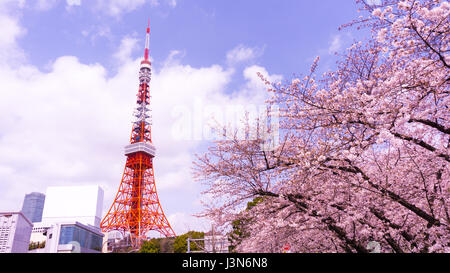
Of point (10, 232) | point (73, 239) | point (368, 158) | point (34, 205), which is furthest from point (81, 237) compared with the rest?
point (34, 205)

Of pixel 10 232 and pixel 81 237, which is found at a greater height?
pixel 81 237

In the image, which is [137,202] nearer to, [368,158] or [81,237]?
[81,237]

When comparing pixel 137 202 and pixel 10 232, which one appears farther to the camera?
pixel 137 202

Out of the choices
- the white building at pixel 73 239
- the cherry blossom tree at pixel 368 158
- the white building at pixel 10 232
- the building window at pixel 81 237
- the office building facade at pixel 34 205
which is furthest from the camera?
the office building facade at pixel 34 205

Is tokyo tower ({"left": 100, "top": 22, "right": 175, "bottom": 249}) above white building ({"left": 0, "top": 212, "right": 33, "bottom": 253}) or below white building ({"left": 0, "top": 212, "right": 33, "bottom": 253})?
above

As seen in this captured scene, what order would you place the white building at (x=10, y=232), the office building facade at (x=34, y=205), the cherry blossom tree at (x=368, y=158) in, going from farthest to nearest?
the office building facade at (x=34, y=205), the white building at (x=10, y=232), the cherry blossom tree at (x=368, y=158)

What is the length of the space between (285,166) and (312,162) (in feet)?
2.88

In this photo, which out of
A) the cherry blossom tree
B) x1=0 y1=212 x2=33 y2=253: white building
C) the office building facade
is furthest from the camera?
the office building facade

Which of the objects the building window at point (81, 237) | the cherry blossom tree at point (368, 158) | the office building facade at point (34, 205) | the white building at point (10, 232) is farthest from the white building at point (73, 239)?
the office building facade at point (34, 205)

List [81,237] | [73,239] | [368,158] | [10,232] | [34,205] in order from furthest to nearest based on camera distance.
Answer: [34,205]
[81,237]
[73,239]
[10,232]
[368,158]

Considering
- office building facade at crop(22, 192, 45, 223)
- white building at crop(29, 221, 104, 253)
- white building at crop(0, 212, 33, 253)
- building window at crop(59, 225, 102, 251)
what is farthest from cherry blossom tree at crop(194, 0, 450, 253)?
office building facade at crop(22, 192, 45, 223)

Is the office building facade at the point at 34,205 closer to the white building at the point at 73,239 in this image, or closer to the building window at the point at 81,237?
the white building at the point at 73,239

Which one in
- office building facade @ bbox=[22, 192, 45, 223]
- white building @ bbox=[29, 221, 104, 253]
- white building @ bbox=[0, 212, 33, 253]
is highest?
office building facade @ bbox=[22, 192, 45, 223]

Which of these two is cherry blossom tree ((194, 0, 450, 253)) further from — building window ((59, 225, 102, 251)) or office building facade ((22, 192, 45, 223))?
office building facade ((22, 192, 45, 223))
